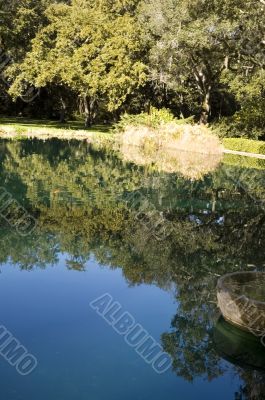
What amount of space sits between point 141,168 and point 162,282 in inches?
570

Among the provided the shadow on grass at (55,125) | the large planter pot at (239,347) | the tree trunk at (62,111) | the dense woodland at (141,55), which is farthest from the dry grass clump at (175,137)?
the large planter pot at (239,347)

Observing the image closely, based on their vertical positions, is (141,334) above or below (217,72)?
below

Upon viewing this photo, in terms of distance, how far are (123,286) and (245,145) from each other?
23342mm

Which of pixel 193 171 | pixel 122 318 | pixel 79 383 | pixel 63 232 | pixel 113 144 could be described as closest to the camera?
pixel 79 383

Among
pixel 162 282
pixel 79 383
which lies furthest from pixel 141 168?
pixel 79 383

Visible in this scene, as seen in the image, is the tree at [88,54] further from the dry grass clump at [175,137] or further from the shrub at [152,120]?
the dry grass clump at [175,137]

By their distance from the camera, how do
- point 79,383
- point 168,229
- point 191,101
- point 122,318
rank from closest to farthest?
point 79,383 < point 122,318 < point 168,229 < point 191,101

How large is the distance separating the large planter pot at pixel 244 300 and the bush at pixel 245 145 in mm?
22948

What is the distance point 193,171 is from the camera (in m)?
22.9

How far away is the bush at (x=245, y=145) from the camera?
1172 inches

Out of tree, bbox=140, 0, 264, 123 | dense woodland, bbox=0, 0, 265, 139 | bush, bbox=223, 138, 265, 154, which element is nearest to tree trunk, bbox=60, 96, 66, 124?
dense woodland, bbox=0, 0, 265, 139

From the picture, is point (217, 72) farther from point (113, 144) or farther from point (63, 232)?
point (63, 232)

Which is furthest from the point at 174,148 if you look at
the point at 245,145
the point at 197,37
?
the point at 197,37

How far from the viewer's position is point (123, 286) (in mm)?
A: 9164
